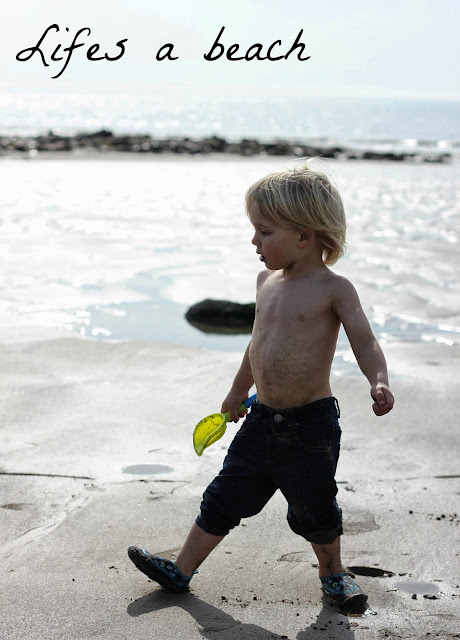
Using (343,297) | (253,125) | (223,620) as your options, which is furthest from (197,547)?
(253,125)

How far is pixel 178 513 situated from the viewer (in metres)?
3.28

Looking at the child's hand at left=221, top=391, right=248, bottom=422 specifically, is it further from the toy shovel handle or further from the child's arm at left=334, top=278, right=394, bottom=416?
the child's arm at left=334, top=278, right=394, bottom=416

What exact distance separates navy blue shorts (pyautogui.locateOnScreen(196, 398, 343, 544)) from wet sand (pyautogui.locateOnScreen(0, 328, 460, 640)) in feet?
0.71

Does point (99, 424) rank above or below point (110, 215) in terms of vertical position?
below

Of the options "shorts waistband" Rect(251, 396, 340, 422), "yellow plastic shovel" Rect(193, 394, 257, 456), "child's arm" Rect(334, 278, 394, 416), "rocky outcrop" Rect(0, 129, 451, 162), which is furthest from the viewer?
"rocky outcrop" Rect(0, 129, 451, 162)

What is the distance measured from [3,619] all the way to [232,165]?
22706 millimetres

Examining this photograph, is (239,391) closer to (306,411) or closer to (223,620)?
(306,411)

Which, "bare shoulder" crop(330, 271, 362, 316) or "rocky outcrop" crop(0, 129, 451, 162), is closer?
"bare shoulder" crop(330, 271, 362, 316)

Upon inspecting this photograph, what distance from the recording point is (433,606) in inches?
104

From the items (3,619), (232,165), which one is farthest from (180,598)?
(232,165)

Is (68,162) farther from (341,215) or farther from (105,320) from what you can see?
(341,215)

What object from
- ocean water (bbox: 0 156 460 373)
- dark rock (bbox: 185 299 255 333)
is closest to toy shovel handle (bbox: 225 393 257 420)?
ocean water (bbox: 0 156 460 373)

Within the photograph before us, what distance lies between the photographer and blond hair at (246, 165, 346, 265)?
2.74m

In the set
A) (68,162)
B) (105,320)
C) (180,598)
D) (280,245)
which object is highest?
(68,162)
